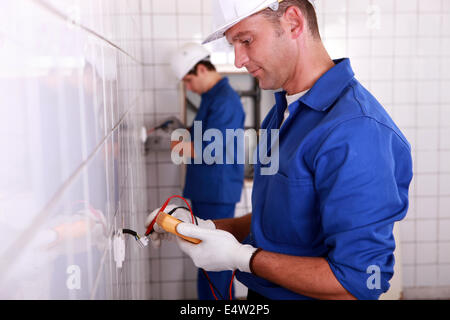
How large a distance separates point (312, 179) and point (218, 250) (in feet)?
0.99

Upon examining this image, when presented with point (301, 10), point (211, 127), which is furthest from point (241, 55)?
point (211, 127)

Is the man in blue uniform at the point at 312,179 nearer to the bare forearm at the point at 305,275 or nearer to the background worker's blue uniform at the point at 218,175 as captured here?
the bare forearm at the point at 305,275

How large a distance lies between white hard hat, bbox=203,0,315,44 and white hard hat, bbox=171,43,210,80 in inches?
53.7

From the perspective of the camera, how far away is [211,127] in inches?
95.6

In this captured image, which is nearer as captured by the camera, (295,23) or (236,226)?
(295,23)

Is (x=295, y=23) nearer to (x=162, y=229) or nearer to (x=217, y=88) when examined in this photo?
(x=162, y=229)

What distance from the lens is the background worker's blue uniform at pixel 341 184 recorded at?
0.88m

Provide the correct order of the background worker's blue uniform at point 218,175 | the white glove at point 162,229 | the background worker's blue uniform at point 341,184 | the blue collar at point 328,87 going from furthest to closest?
the background worker's blue uniform at point 218,175
the white glove at point 162,229
the blue collar at point 328,87
the background worker's blue uniform at point 341,184

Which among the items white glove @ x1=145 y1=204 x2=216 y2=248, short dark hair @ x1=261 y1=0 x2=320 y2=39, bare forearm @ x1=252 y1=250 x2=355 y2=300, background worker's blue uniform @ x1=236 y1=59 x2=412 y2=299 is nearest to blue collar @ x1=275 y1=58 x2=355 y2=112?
background worker's blue uniform @ x1=236 y1=59 x2=412 y2=299

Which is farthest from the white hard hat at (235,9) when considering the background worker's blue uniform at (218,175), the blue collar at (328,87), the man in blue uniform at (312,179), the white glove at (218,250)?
the background worker's blue uniform at (218,175)

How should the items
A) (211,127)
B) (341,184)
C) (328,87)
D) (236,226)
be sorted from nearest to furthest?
(341,184) → (328,87) → (236,226) → (211,127)

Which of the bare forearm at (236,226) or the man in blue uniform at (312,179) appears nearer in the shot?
the man in blue uniform at (312,179)

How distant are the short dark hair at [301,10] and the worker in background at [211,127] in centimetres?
134

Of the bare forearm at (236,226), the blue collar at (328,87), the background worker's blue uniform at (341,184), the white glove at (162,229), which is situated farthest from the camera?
the bare forearm at (236,226)
